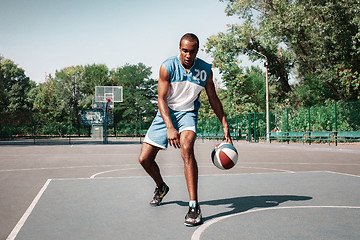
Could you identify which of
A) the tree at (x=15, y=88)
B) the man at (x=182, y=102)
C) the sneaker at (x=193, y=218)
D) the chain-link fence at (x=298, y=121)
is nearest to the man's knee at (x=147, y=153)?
the man at (x=182, y=102)

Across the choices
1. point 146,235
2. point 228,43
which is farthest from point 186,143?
point 228,43

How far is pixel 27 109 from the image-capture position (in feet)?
229

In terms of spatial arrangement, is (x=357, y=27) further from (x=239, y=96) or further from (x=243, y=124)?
(x=239, y=96)

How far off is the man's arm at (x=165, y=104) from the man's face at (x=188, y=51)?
270 millimetres

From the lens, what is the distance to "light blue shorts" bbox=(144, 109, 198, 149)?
451 centimetres

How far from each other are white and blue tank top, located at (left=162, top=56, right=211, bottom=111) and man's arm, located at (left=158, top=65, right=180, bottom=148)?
0.07 m

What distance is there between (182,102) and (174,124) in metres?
0.29

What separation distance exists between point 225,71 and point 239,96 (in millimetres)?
2816

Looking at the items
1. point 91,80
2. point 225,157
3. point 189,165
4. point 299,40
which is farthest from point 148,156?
point 91,80

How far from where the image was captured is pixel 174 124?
15.2 feet

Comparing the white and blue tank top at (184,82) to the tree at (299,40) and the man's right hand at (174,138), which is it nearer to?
the man's right hand at (174,138)

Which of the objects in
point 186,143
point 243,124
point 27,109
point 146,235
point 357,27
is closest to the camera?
point 146,235

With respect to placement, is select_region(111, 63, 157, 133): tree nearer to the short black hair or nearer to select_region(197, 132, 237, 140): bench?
select_region(197, 132, 237, 140): bench

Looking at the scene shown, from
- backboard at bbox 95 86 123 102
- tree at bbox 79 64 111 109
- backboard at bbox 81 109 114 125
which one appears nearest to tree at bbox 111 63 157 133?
tree at bbox 79 64 111 109
